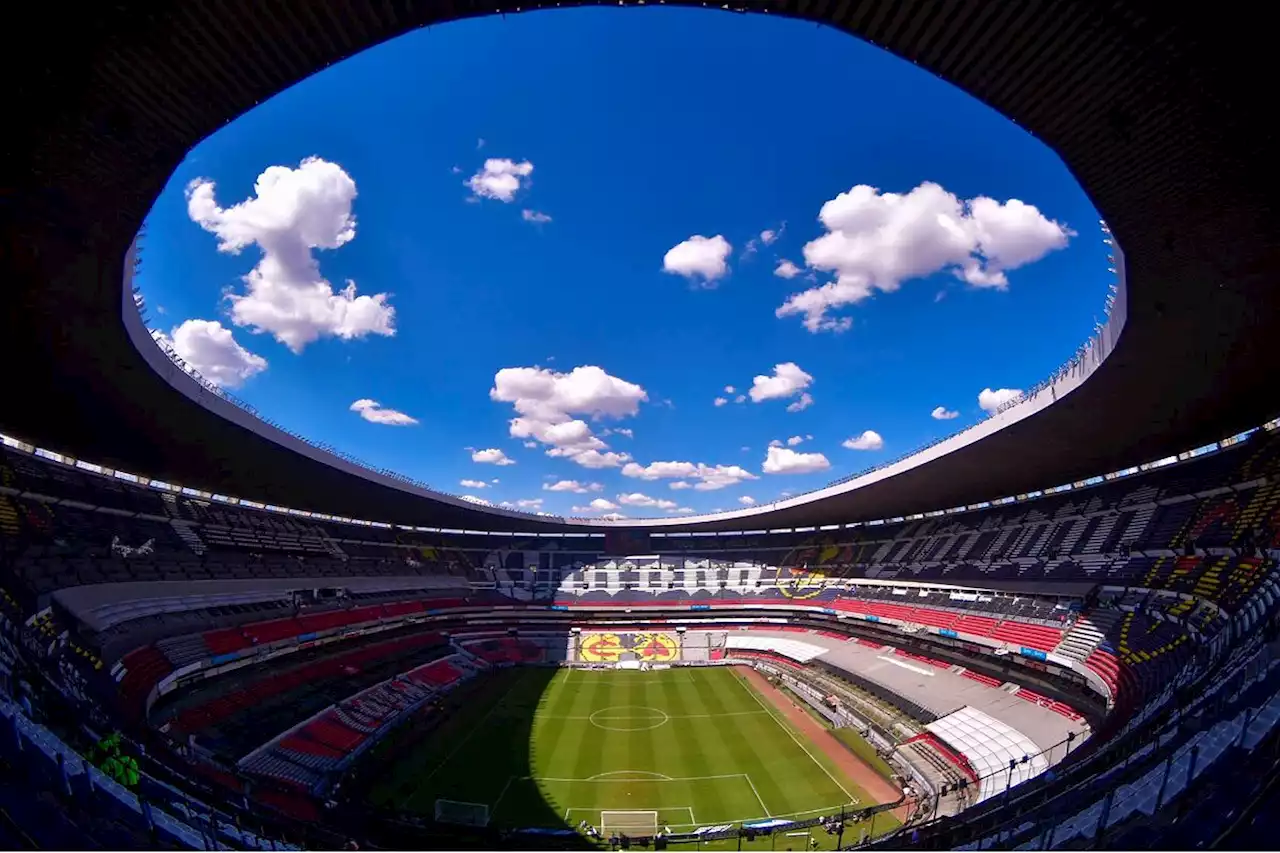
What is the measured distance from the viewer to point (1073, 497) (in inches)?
1337

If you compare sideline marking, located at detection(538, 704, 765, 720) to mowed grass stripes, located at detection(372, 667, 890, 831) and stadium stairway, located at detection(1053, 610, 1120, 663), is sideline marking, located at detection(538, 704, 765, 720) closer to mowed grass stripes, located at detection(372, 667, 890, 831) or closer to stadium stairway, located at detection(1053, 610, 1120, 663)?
mowed grass stripes, located at detection(372, 667, 890, 831)

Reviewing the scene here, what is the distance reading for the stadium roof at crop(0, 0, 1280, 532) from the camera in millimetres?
7227

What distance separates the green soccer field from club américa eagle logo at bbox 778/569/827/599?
13497 mm

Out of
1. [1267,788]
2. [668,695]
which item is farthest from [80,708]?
[668,695]

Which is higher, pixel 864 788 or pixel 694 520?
pixel 694 520

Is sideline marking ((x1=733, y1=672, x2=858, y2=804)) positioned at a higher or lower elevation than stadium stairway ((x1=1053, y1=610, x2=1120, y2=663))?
lower

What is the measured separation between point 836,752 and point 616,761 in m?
8.48

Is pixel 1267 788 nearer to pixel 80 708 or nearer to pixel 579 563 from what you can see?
pixel 80 708

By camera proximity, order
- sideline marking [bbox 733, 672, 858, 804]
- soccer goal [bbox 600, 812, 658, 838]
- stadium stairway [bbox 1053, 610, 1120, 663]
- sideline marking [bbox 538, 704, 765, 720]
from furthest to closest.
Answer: sideline marking [bbox 538, 704, 765, 720] → stadium stairway [bbox 1053, 610, 1120, 663] → sideline marking [bbox 733, 672, 858, 804] → soccer goal [bbox 600, 812, 658, 838]

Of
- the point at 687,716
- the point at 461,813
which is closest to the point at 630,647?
the point at 687,716

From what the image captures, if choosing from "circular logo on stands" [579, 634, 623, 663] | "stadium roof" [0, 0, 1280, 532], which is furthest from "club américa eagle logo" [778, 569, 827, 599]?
"stadium roof" [0, 0, 1280, 532]

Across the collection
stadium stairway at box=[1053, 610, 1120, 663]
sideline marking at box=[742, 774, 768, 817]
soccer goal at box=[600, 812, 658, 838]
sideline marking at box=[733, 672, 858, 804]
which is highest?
stadium stairway at box=[1053, 610, 1120, 663]

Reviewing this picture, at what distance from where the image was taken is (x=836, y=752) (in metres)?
24.5

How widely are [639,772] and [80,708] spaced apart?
17.1 m
